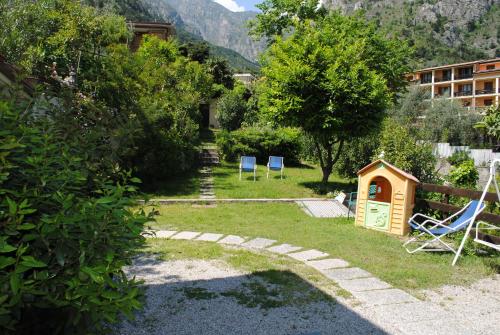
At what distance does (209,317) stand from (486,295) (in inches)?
137

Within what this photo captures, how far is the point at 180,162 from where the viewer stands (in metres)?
14.1

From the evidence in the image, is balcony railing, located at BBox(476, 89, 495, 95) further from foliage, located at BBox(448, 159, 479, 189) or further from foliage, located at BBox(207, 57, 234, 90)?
foliage, located at BBox(448, 159, 479, 189)

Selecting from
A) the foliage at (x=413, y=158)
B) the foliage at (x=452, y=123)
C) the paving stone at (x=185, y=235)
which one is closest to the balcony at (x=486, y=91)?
the foliage at (x=452, y=123)

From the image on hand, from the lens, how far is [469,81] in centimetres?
6831

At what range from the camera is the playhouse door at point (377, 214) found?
8547 mm

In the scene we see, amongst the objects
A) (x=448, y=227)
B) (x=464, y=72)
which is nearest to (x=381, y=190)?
(x=448, y=227)

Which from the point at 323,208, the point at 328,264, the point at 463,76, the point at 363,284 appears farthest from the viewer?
the point at 463,76

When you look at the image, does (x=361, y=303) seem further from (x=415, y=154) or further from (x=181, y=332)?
(x=415, y=154)

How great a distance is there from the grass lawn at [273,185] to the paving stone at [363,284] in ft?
23.9

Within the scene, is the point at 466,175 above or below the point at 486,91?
below

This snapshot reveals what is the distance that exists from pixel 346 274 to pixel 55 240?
4382 mm

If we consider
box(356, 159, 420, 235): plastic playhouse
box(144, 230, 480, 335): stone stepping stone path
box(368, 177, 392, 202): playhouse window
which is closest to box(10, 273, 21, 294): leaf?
box(144, 230, 480, 335): stone stepping stone path

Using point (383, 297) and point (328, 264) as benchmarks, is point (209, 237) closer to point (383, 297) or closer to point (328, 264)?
point (328, 264)

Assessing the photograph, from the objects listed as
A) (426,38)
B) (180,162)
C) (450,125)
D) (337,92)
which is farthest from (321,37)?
(426,38)
